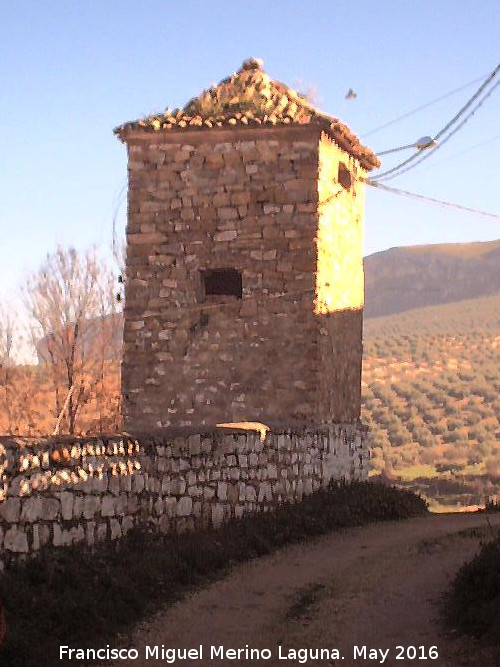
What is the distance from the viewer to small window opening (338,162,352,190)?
672 inches

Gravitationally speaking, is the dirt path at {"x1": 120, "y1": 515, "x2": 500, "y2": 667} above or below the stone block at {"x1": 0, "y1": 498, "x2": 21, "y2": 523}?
below

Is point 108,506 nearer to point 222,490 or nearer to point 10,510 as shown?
point 10,510

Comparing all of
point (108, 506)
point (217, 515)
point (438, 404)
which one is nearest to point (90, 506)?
point (108, 506)

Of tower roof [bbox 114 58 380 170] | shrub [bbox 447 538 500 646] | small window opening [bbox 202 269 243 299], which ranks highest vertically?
tower roof [bbox 114 58 380 170]

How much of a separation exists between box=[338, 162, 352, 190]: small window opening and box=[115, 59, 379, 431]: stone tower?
24.2 inches

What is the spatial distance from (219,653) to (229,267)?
9.14 meters

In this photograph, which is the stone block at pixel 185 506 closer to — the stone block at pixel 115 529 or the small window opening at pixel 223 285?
the stone block at pixel 115 529

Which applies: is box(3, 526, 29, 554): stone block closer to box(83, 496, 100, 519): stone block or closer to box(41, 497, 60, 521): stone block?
box(41, 497, 60, 521): stone block

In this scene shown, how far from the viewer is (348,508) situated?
13766mm

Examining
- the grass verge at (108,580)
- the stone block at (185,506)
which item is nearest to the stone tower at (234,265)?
the grass verge at (108,580)

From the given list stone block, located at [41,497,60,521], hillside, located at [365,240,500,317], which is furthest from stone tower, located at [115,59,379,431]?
hillside, located at [365,240,500,317]

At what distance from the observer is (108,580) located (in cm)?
805

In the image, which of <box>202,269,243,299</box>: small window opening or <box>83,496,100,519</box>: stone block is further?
<box>202,269,243,299</box>: small window opening

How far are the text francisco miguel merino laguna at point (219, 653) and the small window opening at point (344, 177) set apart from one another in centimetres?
1101
